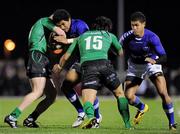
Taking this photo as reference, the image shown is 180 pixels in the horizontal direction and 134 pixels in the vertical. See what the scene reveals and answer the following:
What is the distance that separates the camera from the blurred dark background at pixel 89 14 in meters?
51.7

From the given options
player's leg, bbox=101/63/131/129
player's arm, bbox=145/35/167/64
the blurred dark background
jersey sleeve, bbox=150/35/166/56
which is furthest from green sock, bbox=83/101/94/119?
the blurred dark background

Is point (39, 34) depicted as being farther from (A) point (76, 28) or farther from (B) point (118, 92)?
(B) point (118, 92)

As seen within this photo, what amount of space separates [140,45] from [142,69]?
547mm

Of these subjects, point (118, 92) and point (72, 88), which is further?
point (72, 88)

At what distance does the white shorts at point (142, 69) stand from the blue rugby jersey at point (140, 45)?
105 millimetres

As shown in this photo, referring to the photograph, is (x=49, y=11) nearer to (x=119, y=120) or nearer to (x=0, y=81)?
(x=0, y=81)

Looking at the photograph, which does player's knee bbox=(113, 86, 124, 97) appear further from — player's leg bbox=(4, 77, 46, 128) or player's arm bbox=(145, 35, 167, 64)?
player's leg bbox=(4, 77, 46, 128)

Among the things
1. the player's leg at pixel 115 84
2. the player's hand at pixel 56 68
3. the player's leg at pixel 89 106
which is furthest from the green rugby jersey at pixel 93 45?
the player's leg at pixel 89 106

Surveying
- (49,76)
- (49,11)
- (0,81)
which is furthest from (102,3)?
(49,76)

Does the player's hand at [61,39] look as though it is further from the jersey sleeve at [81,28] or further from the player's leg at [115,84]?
the player's leg at [115,84]

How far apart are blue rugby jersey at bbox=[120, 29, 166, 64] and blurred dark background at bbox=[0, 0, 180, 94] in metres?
34.9

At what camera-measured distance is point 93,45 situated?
1405cm

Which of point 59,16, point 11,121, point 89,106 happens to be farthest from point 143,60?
point 11,121

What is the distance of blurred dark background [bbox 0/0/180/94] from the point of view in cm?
5169
